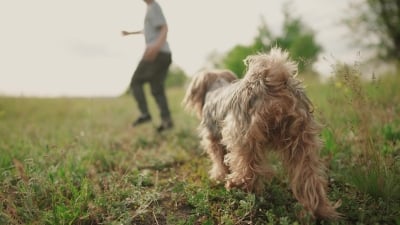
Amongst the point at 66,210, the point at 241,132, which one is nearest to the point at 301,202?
the point at 241,132

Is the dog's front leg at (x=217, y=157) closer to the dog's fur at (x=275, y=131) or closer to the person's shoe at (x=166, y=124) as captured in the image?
the dog's fur at (x=275, y=131)

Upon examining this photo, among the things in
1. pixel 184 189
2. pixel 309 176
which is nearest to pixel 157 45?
pixel 184 189

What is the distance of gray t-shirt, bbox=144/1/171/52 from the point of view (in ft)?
22.6

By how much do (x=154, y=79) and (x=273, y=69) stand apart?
4.65m

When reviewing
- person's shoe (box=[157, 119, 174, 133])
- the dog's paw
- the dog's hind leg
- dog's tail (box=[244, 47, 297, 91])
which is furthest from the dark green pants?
the dog's hind leg

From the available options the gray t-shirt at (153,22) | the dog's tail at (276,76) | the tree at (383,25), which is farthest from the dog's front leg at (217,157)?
the tree at (383,25)

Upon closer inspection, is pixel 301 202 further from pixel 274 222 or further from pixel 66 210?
pixel 66 210

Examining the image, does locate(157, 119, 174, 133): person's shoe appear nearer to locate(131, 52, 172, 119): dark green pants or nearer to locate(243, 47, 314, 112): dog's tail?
locate(131, 52, 172, 119): dark green pants

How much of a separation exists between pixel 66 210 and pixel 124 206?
0.50m

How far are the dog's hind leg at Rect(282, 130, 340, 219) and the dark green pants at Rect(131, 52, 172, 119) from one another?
400cm

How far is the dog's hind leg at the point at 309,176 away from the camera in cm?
Result: 371

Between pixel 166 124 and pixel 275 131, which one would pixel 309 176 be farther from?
pixel 166 124

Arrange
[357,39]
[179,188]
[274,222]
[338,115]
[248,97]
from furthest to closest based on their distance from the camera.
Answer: [357,39] < [338,115] < [179,188] < [248,97] < [274,222]

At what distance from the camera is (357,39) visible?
2262cm
